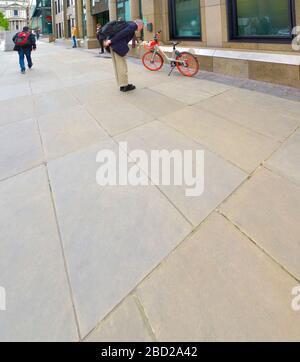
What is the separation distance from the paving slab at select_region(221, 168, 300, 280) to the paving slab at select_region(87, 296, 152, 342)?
136 centimetres

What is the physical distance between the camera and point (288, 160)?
12.2ft

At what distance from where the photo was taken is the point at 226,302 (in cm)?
194

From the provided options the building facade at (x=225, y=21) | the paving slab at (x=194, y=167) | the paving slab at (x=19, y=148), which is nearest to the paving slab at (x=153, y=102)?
the paving slab at (x=194, y=167)

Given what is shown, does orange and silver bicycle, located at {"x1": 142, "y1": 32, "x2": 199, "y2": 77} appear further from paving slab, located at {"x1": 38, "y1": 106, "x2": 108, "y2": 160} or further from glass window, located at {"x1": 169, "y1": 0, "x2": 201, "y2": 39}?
paving slab, located at {"x1": 38, "y1": 106, "x2": 108, "y2": 160}

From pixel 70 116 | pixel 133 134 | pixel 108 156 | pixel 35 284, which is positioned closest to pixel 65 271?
pixel 35 284

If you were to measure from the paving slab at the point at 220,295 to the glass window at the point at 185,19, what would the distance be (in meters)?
11.2

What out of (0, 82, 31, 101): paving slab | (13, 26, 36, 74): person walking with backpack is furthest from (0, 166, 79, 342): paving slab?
(13, 26, 36, 74): person walking with backpack

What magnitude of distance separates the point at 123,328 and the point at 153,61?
9931mm

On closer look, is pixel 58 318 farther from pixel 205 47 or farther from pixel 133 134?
pixel 205 47

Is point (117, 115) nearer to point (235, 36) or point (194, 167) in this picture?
point (194, 167)

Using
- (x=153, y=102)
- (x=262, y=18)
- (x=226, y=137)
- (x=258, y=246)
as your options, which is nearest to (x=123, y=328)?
(x=258, y=246)

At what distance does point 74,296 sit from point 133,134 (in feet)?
10.5

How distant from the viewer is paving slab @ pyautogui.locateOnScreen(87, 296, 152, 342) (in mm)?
1768

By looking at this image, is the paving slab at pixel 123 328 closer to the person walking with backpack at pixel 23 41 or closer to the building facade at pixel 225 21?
the building facade at pixel 225 21
